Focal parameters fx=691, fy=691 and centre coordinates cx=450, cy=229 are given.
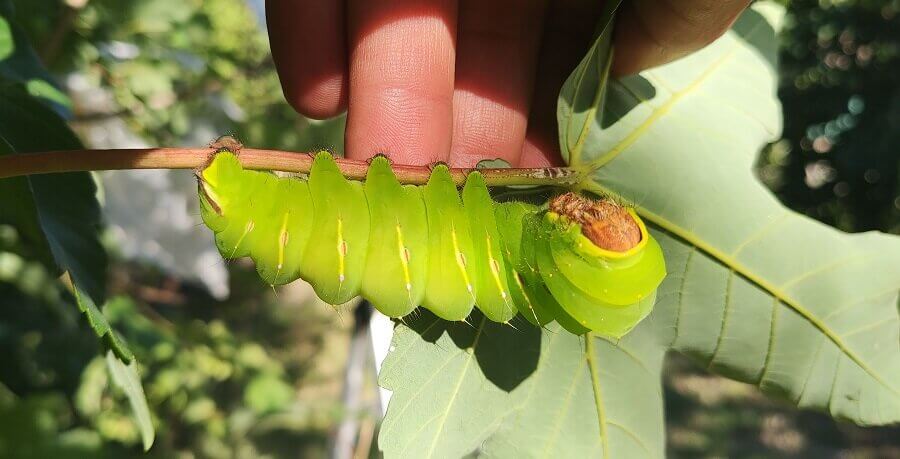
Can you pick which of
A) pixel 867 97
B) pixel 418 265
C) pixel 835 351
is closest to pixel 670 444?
pixel 867 97

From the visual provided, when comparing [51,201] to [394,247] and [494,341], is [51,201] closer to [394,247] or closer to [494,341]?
[394,247]

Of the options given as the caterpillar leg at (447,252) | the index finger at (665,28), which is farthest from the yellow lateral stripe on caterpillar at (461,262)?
the index finger at (665,28)

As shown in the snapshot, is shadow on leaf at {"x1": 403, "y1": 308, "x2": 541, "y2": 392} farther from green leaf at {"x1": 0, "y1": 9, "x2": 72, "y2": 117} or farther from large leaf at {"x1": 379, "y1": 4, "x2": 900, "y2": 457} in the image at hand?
green leaf at {"x1": 0, "y1": 9, "x2": 72, "y2": 117}

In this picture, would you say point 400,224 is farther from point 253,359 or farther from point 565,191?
point 253,359

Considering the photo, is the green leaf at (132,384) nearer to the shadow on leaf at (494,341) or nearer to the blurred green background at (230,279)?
the blurred green background at (230,279)

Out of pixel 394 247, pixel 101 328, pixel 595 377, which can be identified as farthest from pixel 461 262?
pixel 101 328
